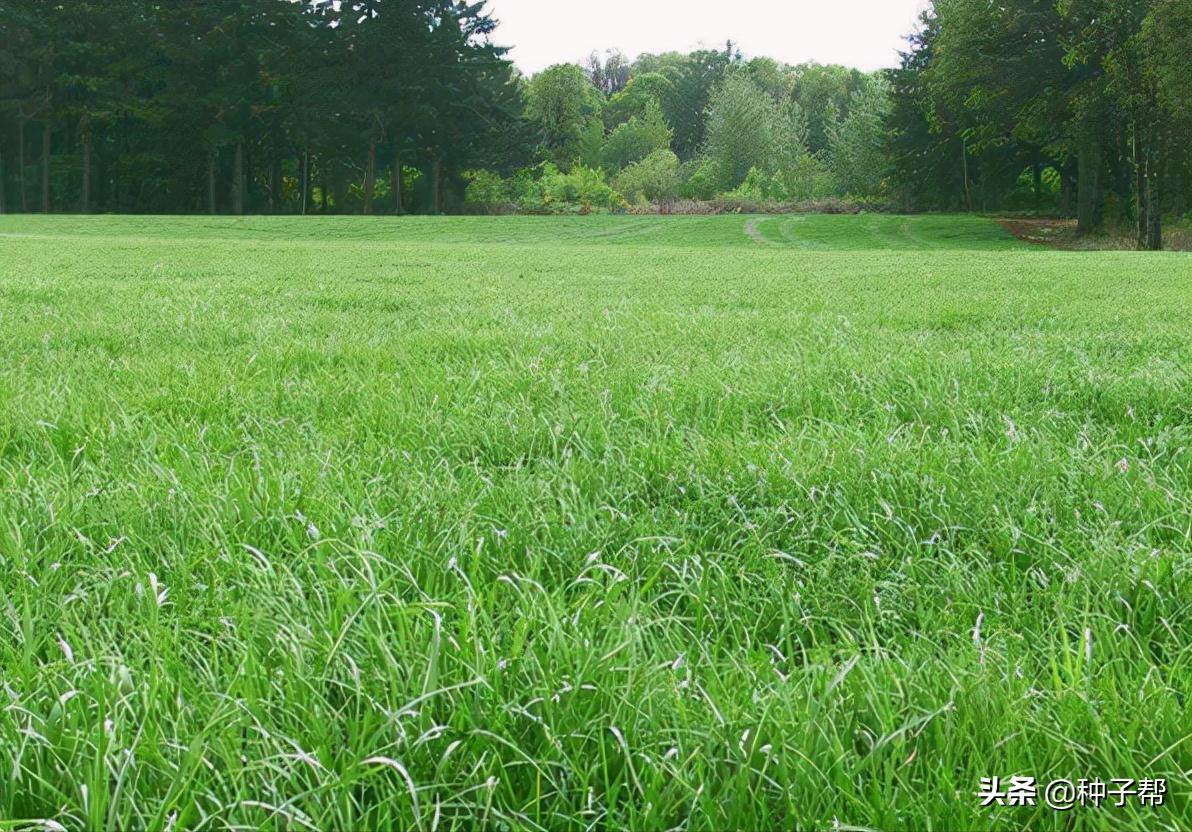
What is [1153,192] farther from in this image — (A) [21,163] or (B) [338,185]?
(A) [21,163]

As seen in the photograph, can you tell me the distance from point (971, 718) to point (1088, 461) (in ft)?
5.14

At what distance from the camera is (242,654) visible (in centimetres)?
151

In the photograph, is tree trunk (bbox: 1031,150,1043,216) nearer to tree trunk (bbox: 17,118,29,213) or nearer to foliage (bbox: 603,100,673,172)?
foliage (bbox: 603,100,673,172)

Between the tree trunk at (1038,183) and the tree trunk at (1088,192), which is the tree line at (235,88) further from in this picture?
the tree trunk at (1088,192)

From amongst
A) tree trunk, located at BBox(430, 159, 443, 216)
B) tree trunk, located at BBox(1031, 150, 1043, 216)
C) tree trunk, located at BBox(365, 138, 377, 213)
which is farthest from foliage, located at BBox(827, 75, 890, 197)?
tree trunk, located at BBox(365, 138, 377, 213)

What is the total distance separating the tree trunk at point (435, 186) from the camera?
57875 mm

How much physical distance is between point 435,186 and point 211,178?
44.0ft

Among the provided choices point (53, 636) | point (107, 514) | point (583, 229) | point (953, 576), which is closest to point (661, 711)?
point (953, 576)

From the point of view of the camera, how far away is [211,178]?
181 feet

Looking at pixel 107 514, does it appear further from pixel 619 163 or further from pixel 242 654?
pixel 619 163

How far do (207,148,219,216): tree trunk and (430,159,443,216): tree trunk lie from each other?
516 inches

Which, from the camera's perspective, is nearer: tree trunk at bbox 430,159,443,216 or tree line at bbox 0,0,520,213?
tree line at bbox 0,0,520,213

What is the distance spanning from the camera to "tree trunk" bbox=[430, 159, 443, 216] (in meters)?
57.9

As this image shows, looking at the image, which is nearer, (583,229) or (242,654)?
(242,654)
